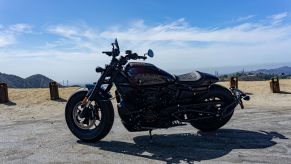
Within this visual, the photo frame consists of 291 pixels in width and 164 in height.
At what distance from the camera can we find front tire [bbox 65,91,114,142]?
7270 millimetres

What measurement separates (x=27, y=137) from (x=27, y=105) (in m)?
8.58

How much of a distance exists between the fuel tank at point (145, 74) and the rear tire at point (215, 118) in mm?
898

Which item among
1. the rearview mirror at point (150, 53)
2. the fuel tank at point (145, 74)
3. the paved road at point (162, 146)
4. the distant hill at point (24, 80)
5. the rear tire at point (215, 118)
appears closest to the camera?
the paved road at point (162, 146)

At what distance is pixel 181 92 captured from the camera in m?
7.41

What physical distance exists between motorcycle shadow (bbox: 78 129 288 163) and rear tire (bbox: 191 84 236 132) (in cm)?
16

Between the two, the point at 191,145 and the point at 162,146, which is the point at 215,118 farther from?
the point at 162,146

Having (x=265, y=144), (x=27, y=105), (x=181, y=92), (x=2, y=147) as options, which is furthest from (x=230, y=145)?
(x=27, y=105)

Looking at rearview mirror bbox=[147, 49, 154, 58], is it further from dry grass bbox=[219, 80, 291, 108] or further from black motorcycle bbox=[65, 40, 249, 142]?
dry grass bbox=[219, 80, 291, 108]

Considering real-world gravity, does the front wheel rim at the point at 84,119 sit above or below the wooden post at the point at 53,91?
below

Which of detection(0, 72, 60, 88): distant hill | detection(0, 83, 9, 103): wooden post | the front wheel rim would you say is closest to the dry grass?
the front wheel rim

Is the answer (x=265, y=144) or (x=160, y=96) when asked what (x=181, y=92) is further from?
(x=265, y=144)

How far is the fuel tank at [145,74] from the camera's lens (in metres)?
7.18

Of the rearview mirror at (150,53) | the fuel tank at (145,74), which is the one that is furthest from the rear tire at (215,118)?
the rearview mirror at (150,53)

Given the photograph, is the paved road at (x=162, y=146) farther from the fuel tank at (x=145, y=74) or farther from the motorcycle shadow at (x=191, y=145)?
the fuel tank at (x=145, y=74)
